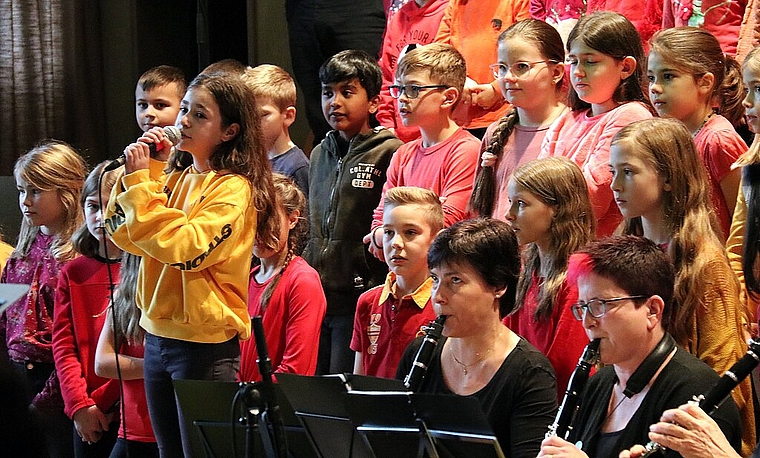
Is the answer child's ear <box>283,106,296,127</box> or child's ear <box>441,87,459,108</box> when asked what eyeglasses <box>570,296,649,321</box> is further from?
child's ear <box>283,106,296,127</box>

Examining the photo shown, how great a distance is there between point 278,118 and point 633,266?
219 cm

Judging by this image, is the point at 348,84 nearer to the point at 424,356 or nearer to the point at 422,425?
the point at 424,356

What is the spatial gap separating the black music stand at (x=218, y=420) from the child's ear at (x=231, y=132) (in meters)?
0.84

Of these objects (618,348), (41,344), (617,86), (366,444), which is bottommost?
(41,344)

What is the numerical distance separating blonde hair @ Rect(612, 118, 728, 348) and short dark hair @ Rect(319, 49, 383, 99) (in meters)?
1.37

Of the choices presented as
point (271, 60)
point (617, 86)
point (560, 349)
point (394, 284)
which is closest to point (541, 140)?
point (617, 86)

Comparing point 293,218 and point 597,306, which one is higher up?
point 597,306

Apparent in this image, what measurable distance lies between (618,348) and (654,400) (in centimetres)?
13

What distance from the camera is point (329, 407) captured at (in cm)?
254

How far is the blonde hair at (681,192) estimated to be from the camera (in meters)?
2.79

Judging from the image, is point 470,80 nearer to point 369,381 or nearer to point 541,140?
point 541,140

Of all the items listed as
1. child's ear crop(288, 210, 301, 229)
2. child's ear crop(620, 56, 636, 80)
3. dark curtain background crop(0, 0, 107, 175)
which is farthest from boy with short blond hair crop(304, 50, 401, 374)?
dark curtain background crop(0, 0, 107, 175)

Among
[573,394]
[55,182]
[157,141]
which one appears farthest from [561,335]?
[55,182]

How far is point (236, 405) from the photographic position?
235 centimetres
